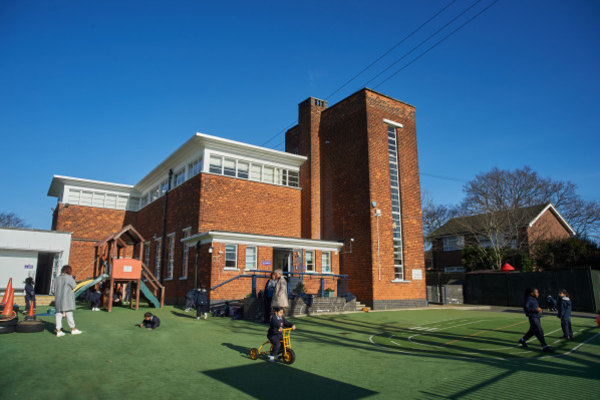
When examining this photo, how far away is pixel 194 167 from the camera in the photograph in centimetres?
2141

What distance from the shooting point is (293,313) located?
1472 centimetres

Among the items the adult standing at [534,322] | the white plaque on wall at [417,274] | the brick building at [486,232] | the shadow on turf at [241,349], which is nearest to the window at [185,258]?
the shadow on turf at [241,349]

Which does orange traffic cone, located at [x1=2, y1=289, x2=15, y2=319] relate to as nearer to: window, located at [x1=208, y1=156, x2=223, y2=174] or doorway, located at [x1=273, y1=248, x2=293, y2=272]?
window, located at [x1=208, y1=156, x2=223, y2=174]

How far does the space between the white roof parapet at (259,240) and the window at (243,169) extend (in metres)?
4.55

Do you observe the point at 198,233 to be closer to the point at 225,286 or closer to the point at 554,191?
the point at 225,286

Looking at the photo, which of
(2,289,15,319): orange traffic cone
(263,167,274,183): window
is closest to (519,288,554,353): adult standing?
(2,289,15,319): orange traffic cone

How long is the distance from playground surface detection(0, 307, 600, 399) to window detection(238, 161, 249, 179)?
10.9 m

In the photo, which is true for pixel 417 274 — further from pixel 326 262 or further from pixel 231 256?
pixel 231 256

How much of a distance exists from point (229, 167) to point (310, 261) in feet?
21.7

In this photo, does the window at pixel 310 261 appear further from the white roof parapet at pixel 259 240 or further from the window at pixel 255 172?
the window at pixel 255 172

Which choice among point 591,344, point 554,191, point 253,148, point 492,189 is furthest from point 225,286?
point 554,191

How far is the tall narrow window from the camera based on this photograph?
20.2 metres

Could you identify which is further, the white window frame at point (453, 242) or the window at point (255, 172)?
the white window frame at point (453, 242)

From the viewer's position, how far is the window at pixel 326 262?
2016 centimetres
